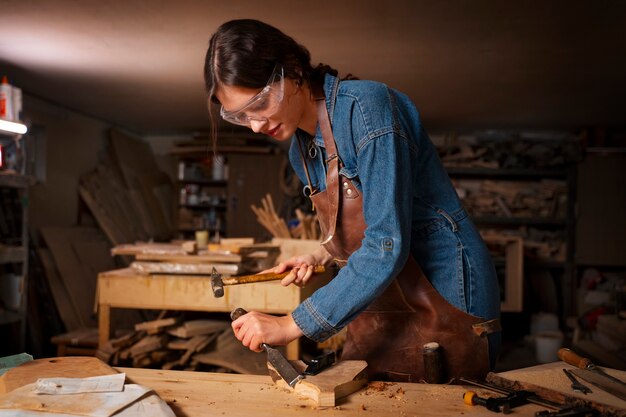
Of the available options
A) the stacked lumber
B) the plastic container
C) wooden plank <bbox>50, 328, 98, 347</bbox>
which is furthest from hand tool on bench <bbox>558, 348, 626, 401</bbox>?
the stacked lumber

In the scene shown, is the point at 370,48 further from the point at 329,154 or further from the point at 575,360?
the point at 575,360

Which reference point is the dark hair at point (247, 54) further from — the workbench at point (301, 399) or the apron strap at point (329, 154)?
the workbench at point (301, 399)

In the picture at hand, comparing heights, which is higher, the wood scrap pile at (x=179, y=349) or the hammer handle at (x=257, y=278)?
the hammer handle at (x=257, y=278)

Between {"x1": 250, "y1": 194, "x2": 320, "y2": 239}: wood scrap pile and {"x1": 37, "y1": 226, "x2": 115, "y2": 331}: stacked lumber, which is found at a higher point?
{"x1": 250, "y1": 194, "x2": 320, "y2": 239}: wood scrap pile

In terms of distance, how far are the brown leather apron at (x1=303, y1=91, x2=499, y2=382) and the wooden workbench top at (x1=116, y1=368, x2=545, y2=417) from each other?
198 millimetres

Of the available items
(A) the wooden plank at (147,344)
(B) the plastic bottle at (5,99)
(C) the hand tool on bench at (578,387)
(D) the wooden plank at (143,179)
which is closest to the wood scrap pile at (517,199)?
(D) the wooden plank at (143,179)

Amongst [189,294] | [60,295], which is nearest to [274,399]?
[189,294]

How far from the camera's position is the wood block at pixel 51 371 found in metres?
1.53

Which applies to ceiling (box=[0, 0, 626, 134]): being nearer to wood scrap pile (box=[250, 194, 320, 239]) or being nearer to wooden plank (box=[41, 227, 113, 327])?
wood scrap pile (box=[250, 194, 320, 239])

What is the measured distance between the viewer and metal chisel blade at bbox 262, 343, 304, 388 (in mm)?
1500

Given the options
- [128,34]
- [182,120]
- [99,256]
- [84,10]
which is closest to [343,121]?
[84,10]

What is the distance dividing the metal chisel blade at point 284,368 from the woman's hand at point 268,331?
0.05m

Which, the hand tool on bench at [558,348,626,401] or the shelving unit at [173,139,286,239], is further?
the shelving unit at [173,139,286,239]

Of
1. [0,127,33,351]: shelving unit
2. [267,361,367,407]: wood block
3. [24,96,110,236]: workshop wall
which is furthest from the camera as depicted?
[24,96,110,236]: workshop wall
